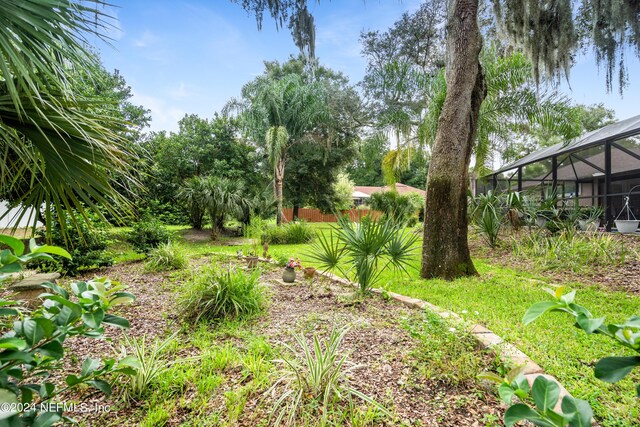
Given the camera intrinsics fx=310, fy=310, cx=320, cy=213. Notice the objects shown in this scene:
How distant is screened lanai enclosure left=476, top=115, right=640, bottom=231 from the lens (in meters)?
7.58

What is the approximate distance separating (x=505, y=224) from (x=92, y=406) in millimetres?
7874

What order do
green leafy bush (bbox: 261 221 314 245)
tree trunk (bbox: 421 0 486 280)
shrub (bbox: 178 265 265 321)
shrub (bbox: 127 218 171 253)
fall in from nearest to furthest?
shrub (bbox: 178 265 265 321), tree trunk (bbox: 421 0 486 280), shrub (bbox: 127 218 171 253), green leafy bush (bbox: 261 221 314 245)

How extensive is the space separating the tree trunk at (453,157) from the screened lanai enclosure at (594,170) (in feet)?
12.9

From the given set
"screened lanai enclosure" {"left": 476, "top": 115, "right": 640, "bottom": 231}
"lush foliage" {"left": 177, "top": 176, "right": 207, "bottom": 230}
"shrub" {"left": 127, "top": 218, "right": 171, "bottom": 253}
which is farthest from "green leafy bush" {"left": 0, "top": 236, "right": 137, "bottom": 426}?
"lush foliage" {"left": 177, "top": 176, "right": 207, "bottom": 230}

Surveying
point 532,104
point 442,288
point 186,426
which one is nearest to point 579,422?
point 186,426

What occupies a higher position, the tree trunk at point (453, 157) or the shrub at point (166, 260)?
the tree trunk at point (453, 157)

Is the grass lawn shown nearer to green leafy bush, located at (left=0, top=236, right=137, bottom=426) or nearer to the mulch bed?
the mulch bed

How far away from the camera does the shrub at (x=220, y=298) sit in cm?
295

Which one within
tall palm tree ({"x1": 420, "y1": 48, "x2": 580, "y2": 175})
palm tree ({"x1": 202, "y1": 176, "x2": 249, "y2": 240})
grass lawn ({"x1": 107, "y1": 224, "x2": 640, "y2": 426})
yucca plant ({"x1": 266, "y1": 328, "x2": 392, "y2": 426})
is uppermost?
tall palm tree ({"x1": 420, "y1": 48, "x2": 580, "y2": 175})

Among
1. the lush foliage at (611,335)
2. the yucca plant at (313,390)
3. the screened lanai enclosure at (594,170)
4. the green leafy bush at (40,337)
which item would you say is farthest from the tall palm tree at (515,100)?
the green leafy bush at (40,337)

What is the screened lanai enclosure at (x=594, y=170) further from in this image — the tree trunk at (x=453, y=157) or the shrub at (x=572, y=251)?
the tree trunk at (x=453, y=157)

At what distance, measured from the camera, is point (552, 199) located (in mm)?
6926

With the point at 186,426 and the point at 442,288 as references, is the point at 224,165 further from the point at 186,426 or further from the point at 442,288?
the point at 186,426

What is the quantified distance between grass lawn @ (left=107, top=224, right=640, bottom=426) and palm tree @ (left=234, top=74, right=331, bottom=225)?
912 cm
